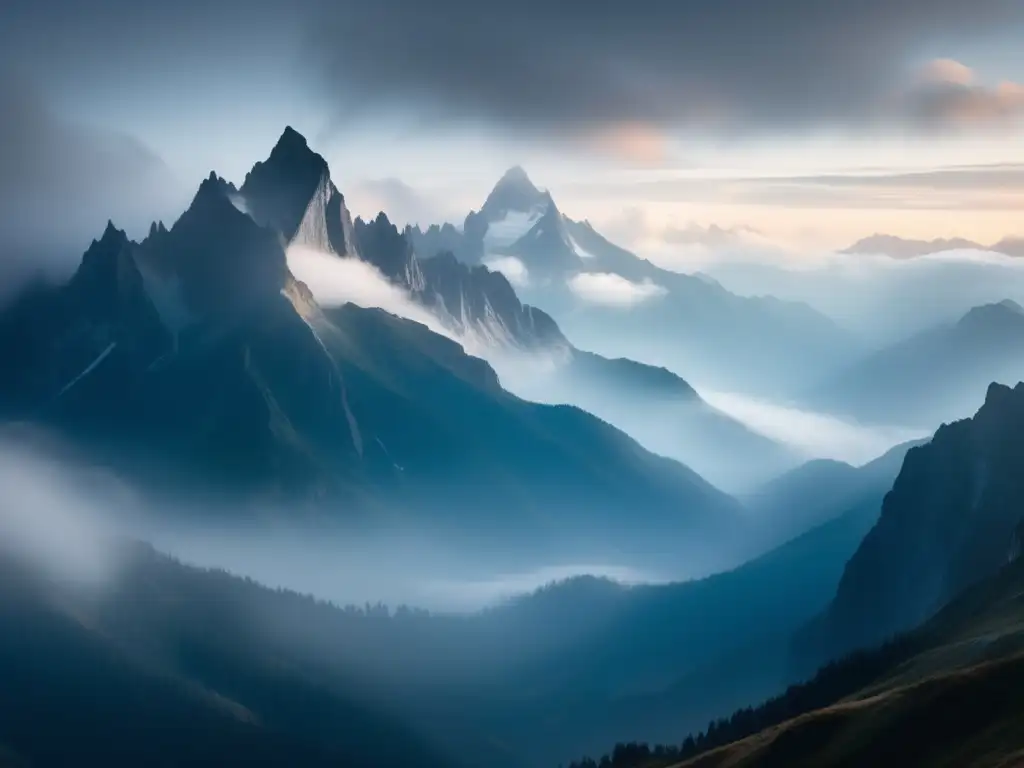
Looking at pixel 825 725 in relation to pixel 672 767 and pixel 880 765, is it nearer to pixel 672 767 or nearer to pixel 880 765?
pixel 880 765

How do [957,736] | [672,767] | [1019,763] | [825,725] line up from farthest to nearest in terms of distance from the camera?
[672,767] → [825,725] → [957,736] → [1019,763]

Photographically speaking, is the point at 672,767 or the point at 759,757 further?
the point at 672,767

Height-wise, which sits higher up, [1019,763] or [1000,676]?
[1000,676]

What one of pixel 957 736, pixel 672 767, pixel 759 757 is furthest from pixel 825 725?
pixel 672 767

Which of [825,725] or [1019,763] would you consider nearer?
[1019,763]

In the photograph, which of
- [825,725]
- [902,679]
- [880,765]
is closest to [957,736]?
[880,765]

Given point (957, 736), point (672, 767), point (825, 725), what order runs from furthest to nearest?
point (672, 767) < point (825, 725) < point (957, 736)

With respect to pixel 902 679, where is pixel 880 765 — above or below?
below

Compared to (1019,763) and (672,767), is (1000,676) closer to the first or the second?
(1019,763)

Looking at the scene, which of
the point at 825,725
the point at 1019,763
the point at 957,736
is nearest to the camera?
the point at 1019,763
